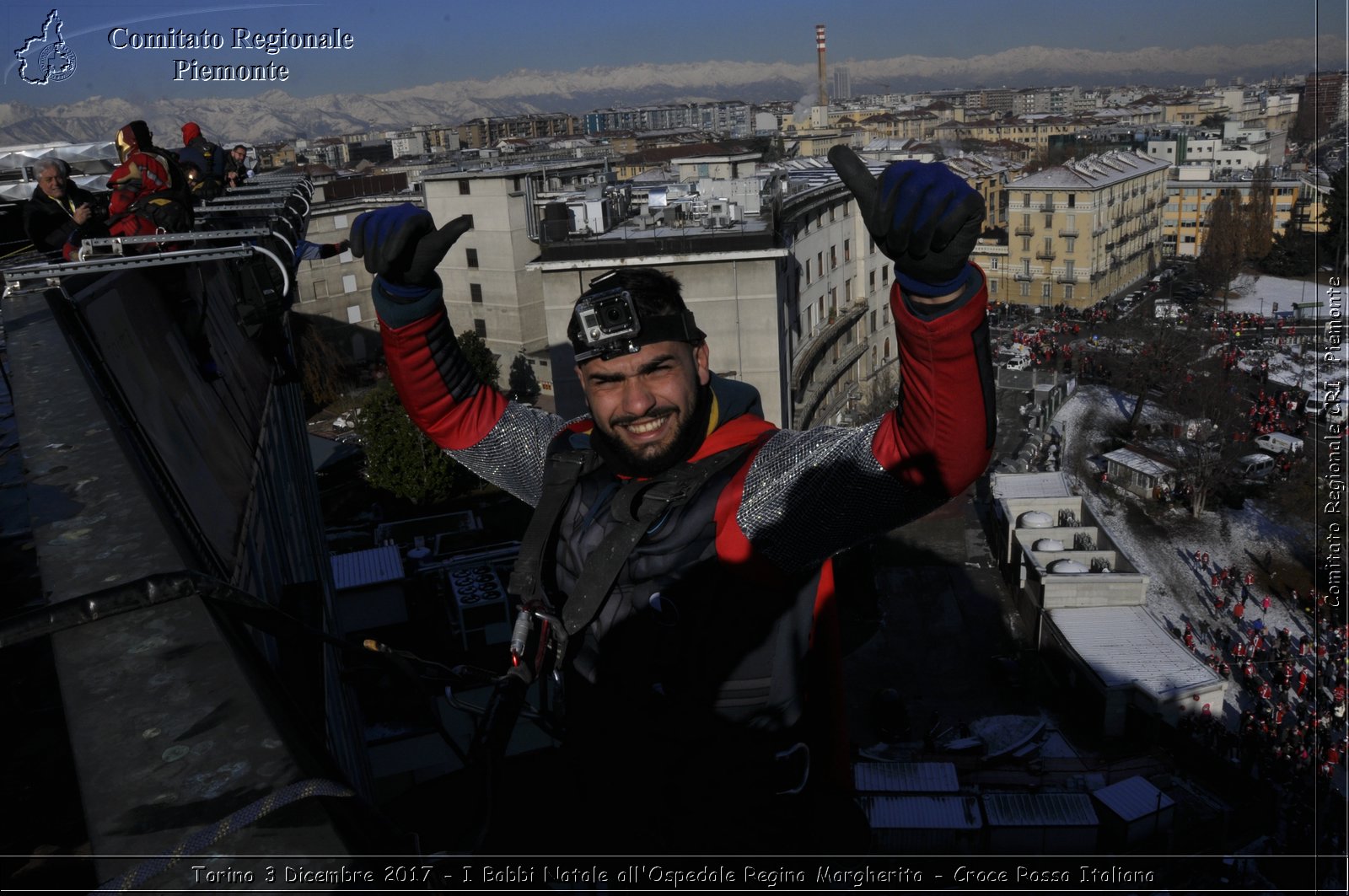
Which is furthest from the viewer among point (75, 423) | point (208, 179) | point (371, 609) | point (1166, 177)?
point (1166, 177)

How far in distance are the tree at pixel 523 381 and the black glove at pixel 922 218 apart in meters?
29.7

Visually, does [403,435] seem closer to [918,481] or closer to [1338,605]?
[1338,605]

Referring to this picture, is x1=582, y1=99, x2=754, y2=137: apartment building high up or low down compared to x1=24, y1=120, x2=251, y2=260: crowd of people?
up

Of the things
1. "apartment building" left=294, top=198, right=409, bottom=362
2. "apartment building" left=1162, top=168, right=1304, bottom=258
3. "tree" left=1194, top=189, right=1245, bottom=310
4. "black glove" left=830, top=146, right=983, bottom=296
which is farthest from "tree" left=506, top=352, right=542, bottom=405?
"apartment building" left=1162, top=168, right=1304, bottom=258

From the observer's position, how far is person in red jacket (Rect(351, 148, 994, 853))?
7.50 ft

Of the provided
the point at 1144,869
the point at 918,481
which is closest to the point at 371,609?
the point at 1144,869

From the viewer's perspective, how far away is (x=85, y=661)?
1.40 m

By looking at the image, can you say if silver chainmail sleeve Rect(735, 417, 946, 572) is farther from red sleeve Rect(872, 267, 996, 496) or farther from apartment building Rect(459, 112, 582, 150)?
apartment building Rect(459, 112, 582, 150)

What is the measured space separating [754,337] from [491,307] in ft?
42.5

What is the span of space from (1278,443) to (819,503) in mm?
30222

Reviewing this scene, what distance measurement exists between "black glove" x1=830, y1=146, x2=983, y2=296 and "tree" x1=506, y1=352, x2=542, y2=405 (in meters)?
29.7

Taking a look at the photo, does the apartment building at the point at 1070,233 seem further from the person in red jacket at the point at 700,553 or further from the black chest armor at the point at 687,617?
the black chest armor at the point at 687,617

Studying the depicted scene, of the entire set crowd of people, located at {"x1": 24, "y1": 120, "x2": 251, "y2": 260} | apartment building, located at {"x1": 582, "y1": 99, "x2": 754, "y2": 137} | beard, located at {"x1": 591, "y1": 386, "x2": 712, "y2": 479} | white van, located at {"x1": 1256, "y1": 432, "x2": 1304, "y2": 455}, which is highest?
apartment building, located at {"x1": 582, "y1": 99, "x2": 754, "y2": 137}

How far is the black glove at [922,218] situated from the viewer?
1.87 meters
